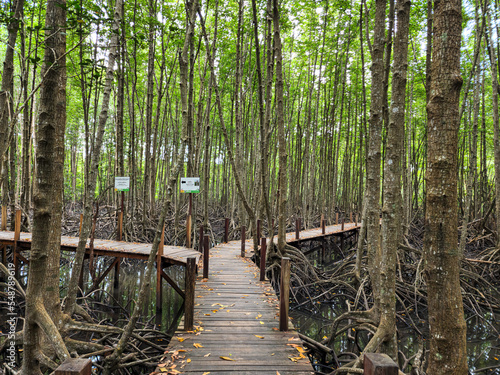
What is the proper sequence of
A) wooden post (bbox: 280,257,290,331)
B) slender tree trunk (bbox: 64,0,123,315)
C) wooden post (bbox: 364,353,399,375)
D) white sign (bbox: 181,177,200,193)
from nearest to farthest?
wooden post (bbox: 364,353,399,375) → slender tree trunk (bbox: 64,0,123,315) → wooden post (bbox: 280,257,290,331) → white sign (bbox: 181,177,200,193)

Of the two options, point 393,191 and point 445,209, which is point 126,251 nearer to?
point 393,191

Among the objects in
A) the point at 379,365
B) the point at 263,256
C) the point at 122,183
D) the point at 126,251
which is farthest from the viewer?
the point at 122,183

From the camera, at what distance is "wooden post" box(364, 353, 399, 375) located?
53.5 inches

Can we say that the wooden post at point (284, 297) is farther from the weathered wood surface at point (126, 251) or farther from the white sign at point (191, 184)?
the white sign at point (191, 184)

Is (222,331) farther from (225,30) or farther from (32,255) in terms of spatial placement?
(225,30)

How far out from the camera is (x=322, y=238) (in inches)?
417

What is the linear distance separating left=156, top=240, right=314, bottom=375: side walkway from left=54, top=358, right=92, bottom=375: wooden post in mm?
1412

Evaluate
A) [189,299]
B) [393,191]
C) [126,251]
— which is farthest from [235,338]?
[126,251]

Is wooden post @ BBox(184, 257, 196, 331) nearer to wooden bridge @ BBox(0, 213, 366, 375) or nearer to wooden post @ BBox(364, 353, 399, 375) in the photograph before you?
wooden bridge @ BBox(0, 213, 366, 375)

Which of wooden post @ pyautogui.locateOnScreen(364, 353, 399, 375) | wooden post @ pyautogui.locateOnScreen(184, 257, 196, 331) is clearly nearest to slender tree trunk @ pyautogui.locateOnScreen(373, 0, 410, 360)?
wooden post @ pyautogui.locateOnScreen(364, 353, 399, 375)

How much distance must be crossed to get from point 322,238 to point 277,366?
832cm

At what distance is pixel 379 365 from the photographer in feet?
4.52

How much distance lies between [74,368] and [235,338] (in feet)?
7.26

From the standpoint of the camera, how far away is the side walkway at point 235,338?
2.62m
